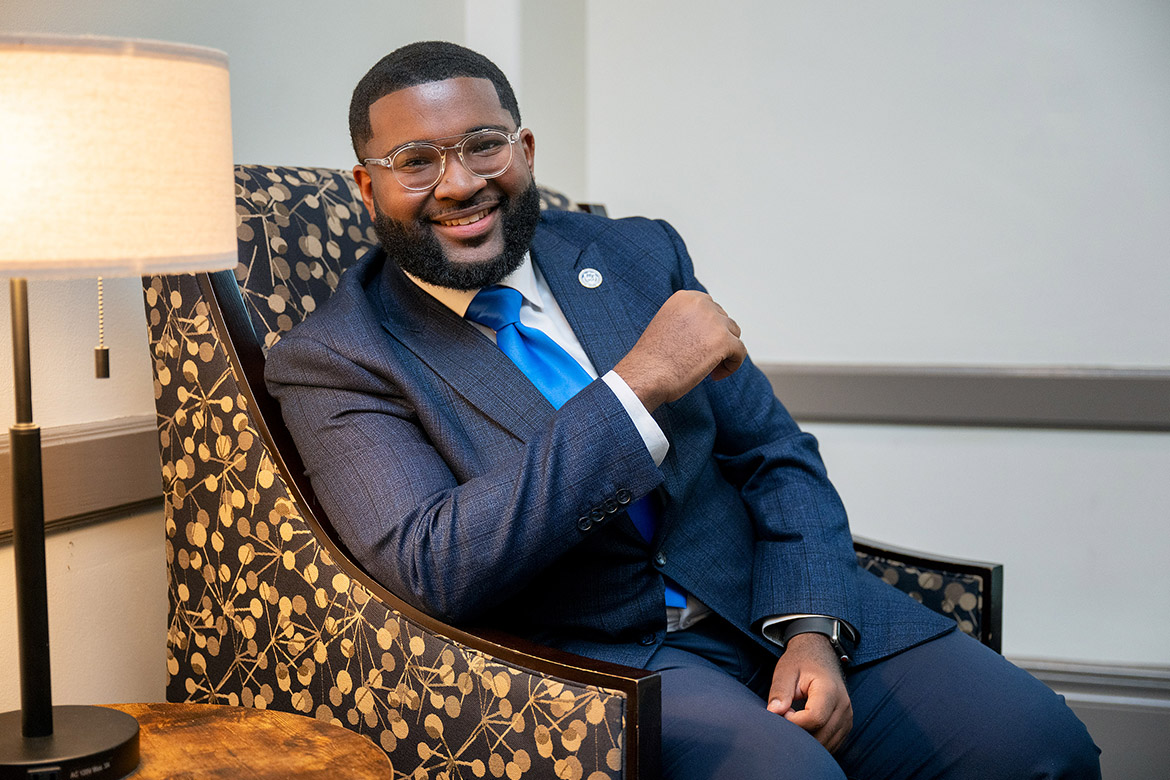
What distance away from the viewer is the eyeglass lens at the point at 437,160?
4.95 ft

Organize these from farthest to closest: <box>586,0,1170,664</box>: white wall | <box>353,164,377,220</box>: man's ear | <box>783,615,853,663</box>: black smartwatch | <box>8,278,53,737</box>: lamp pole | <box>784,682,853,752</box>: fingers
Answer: <box>586,0,1170,664</box>: white wall → <box>353,164,377,220</box>: man's ear → <box>783,615,853,663</box>: black smartwatch → <box>784,682,853,752</box>: fingers → <box>8,278,53,737</box>: lamp pole

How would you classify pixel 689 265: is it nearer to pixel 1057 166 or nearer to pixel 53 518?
pixel 53 518

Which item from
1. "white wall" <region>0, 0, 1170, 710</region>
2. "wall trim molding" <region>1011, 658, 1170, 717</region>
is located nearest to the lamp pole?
"white wall" <region>0, 0, 1170, 710</region>

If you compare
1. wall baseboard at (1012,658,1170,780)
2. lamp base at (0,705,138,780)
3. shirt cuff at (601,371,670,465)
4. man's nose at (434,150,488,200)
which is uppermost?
man's nose at (434,150,488,200)

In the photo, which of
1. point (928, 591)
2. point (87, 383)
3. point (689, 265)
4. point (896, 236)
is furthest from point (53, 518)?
point (896, 236)

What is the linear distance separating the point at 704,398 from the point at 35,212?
101cm

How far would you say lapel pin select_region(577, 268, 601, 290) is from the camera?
1.64 metres

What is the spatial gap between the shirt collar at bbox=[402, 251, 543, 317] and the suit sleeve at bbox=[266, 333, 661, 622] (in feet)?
0.87

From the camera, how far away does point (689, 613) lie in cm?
148

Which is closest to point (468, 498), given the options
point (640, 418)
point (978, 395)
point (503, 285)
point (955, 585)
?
point (640, 418)

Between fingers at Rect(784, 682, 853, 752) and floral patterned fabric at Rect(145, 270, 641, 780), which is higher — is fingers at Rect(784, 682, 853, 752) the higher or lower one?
the lower one

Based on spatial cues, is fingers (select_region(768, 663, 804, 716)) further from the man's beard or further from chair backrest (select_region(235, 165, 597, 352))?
chair backrest (select_region(235, 165, 597, 352))

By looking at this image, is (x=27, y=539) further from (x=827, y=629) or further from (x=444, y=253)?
(x=827, y=629)

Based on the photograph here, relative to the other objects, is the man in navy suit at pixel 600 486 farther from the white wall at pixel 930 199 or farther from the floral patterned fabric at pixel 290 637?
the white wall at pixel 930 199
